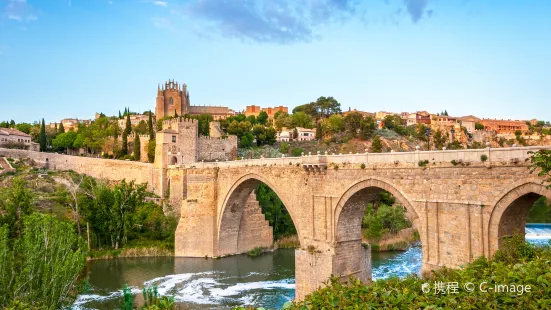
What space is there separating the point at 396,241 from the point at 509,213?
16786 millimetres

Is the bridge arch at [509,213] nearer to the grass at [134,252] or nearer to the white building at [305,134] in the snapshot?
the grass at [134,252]

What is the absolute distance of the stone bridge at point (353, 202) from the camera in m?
12.2

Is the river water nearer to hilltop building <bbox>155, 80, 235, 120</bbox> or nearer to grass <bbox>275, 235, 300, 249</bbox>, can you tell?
grass <bbox>275, 235, 300, 249</bbox>

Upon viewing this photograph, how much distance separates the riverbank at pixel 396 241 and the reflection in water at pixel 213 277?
2.13 ft

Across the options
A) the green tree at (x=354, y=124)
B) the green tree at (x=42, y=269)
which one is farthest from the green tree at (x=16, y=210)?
the green tree at (x=354, y=124)

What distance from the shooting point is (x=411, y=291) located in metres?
6.66

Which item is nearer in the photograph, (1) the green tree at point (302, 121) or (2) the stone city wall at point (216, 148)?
(2) the stone city wall at point (216, 148)

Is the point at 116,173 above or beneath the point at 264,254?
above

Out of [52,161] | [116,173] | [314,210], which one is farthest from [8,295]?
[52,161]

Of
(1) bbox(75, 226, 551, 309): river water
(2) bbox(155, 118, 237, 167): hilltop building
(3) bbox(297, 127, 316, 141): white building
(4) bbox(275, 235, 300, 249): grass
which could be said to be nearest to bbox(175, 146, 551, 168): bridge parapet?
(1) bbox(75, 226, 551, 309): river water

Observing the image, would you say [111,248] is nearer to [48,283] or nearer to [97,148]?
[48,283]

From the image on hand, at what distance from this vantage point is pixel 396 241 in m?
28.5

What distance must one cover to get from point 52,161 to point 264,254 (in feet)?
93.6

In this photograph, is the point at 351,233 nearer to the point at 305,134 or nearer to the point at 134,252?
the point at 134,252
